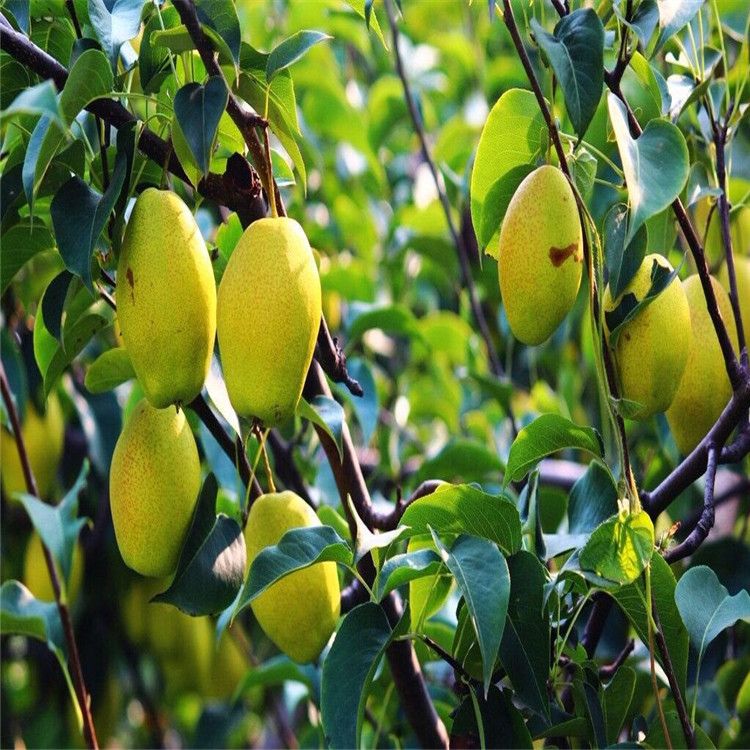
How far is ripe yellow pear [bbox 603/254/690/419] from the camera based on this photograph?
2.47 feet

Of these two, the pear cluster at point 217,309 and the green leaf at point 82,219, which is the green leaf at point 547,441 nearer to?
the pear cluster at point 217,309

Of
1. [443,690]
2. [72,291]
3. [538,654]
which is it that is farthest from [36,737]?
[538,654]

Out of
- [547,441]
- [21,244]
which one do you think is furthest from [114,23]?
[547,441]

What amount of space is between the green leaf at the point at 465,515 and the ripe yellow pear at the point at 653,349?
0.41 feet

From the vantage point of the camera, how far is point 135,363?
689 mm

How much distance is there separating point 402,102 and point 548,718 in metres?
1.26

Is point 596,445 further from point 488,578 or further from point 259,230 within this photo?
point 259,230

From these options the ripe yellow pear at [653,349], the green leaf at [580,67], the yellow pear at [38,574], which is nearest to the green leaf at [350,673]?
the ripe yellow pear at [653,349]

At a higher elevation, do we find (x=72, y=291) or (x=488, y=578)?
(x=72, y=291)

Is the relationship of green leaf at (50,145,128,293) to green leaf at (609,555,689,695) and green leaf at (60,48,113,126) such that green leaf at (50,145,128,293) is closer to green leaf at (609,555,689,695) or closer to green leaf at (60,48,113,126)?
green leaf at (60,48,113,126)

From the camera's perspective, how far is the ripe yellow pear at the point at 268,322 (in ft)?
2.17

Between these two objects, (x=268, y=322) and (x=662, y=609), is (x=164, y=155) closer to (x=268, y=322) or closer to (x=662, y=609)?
(x=268, y=322)

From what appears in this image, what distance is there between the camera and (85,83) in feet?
2.22

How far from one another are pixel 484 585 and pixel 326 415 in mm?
229
